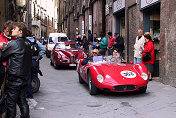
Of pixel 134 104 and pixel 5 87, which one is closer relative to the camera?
pixel 5 87

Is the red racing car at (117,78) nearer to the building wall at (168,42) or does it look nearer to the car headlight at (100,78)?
the car headlight at (100,78)

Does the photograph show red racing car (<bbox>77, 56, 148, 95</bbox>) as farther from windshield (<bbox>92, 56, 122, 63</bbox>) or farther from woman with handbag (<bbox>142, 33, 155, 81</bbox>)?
woman with handbag (<bbox>142, 33, 155, 81</bbox>)

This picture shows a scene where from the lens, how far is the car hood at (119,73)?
670cm

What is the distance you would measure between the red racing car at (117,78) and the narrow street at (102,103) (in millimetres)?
256

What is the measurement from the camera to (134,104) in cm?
601

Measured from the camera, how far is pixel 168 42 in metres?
8.52

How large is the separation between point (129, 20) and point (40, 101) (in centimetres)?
771

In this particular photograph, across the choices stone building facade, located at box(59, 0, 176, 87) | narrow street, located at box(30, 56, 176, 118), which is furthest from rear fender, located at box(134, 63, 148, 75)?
stone building facade, located at box(59, 0, 176, 87)

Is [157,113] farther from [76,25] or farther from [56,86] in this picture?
[76,25]

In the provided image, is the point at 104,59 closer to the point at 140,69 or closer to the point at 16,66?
the point at 140,69

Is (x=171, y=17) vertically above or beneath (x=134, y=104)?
above

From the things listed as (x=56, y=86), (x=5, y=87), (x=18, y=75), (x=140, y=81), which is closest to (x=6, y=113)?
(x=5, y=87)

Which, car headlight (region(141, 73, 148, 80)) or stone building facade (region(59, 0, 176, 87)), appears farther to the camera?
stone building facade (region(59, 0, 176, 87))

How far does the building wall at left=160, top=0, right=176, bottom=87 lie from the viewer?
8.21 metres
